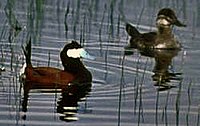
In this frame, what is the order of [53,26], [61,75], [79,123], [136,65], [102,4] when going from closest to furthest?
[79,123], [61,75], [136,65], [53,26], [102,4]

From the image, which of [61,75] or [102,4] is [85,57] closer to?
[61,75]

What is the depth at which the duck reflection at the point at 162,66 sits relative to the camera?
1170cm

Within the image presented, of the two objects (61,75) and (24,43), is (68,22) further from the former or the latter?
(61,75)

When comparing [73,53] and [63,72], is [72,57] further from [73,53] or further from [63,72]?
[63,72]

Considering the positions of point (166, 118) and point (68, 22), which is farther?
point (68, 22)

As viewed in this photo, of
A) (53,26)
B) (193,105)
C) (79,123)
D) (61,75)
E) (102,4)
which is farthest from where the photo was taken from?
(102,4)

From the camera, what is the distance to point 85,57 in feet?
40.7

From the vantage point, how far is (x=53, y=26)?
15.2 m

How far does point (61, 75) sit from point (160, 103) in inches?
72.2

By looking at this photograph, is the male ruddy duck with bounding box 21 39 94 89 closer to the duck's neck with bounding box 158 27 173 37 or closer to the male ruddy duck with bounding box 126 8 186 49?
the male ruddy duck with bounding box 126 8 186 49

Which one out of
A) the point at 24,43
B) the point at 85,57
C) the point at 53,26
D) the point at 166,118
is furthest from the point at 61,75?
the point at 53,26

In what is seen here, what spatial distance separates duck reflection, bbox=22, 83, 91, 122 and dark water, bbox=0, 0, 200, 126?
0.04ft

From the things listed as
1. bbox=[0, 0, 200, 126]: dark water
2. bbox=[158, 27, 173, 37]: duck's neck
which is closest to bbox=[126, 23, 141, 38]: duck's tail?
bbox=[0, 0, 200, 126]: dark water

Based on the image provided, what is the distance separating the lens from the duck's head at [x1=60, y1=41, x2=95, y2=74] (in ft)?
39.9
